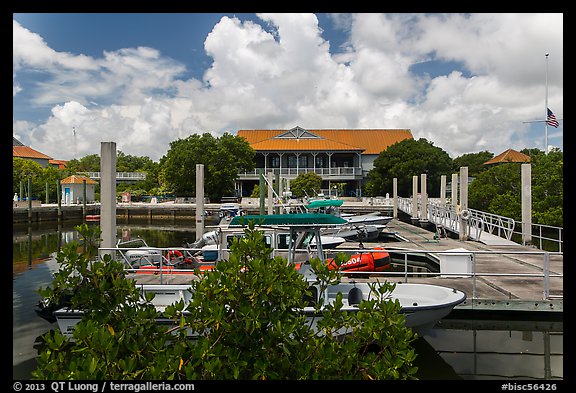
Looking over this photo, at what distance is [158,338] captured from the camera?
115 inches

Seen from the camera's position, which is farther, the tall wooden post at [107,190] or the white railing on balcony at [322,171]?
the white railing on balcony at [322,171]

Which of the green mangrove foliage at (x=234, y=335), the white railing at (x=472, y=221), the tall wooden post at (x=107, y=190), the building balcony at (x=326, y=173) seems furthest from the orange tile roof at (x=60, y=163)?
the green mangrove foliage at (x=234, y=335)

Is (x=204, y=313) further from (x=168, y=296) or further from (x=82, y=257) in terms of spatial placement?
(x=168, y=296)

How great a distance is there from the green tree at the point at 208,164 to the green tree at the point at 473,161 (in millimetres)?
31430

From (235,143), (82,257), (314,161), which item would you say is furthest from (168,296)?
(314,161)

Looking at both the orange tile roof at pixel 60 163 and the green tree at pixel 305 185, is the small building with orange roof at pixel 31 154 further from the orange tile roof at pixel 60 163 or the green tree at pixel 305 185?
the green tree at pixel 305 185

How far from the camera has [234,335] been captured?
9.08 feet

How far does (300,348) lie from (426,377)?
5306 millimetres

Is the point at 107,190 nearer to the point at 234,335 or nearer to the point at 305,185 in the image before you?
the point at 234,335

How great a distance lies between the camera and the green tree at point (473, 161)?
59822 mm

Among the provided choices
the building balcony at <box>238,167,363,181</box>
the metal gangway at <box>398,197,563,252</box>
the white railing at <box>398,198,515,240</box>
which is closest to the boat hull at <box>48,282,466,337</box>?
the metal gangway at <box>398,197,563,252</box>

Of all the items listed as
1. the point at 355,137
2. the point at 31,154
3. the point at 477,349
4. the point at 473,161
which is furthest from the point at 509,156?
the point at 31,154

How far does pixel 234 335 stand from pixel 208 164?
48.3 m

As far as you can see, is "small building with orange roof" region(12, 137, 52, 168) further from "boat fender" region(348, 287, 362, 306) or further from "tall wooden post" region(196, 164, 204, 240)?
"boat fender" region(348, 287, 362, 306)
